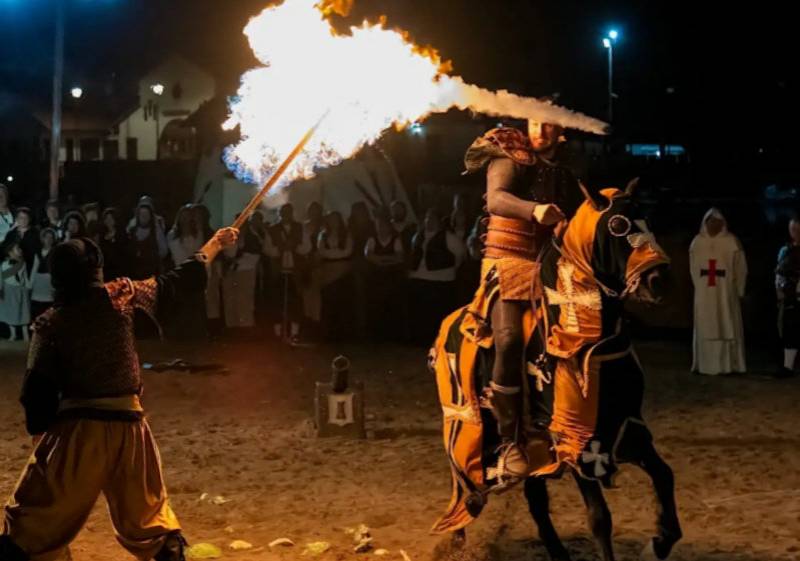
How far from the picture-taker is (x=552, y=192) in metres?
6.24

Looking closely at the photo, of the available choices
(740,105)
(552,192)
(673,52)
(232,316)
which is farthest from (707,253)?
(673,52)

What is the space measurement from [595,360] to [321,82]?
2387 mm

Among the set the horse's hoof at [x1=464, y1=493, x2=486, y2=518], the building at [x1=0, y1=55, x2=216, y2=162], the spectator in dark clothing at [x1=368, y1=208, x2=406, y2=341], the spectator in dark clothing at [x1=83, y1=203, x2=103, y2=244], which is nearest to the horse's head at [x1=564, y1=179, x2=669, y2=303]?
the horse's hoof at [x1=464, y1=493, x2=486, y2=518]

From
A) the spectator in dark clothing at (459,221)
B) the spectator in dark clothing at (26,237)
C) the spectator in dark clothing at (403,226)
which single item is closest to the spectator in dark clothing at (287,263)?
the spectator in dark clothing at (403,226)

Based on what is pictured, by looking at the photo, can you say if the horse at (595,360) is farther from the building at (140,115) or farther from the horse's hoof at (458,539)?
the building at (140,115)

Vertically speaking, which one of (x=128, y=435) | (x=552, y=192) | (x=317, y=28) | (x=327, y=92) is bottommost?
(x=128, y=435)

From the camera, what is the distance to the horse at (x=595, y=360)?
5.68 meters

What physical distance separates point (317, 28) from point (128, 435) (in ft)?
9.21

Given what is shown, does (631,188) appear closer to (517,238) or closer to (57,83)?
(517,238)

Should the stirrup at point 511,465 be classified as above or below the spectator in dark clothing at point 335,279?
below

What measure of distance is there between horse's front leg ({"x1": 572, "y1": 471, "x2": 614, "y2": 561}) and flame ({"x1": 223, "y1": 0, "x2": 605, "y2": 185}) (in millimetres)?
2387

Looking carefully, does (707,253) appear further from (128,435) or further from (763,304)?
(128,435)

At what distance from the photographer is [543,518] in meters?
6.55

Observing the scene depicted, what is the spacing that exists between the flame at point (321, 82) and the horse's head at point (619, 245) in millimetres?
1203
